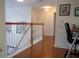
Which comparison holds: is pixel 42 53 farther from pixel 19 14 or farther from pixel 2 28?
pixel 19 14

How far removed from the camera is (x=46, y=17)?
9359 mm

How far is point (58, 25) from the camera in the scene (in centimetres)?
541

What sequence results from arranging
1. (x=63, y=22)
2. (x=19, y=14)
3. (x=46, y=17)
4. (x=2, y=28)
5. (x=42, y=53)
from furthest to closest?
1. (x=46, y=17)
2. (x=19, y=14)
3. (x=63, y=22)
4. (x=42, y=53)
5. (x=2, y=28)

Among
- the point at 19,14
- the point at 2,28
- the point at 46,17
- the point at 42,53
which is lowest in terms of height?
the point at 42,53

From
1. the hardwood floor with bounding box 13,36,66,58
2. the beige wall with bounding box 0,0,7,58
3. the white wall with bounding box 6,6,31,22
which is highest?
the white wall with bounding box 6,6,31,22

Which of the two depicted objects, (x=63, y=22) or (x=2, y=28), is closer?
(x=2, y=28)

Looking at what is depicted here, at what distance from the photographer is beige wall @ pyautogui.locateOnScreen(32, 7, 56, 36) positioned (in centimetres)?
919

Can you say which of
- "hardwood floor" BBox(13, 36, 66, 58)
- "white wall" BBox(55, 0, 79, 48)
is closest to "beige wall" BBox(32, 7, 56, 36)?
"white wall" BBox(55, 0, 79, 48)

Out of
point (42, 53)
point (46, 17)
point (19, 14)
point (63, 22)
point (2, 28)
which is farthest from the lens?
point (46, 17)

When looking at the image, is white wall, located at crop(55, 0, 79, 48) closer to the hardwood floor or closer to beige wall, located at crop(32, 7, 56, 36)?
the hardwood floor

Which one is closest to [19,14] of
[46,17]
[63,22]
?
[46,17]

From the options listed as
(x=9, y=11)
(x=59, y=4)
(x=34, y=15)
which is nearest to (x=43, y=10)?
(x=34, y=15)

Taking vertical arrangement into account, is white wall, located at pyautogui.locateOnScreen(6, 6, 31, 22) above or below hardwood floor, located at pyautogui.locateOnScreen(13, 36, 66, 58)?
above

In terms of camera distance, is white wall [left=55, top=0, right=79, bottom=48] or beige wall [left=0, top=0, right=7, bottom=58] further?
white wall [left=55, top=0, right=79, bottom=48]
